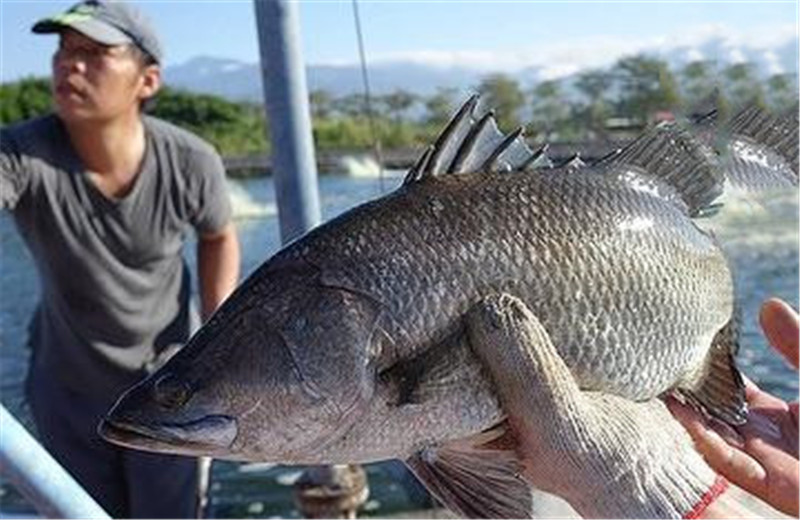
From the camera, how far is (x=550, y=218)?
0.97 meters

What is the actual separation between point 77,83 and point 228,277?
0.55m

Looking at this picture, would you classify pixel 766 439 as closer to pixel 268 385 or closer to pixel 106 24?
pixel 268 385

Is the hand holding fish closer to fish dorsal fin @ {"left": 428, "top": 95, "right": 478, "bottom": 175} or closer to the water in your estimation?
fish dorsal fin @ {"left": 428, "top": 95, "right": 478, "bottom": 175}

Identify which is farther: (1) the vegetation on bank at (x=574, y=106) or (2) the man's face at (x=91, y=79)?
(2) the man's face at (x=91, y=79)

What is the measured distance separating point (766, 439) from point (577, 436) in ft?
1.66

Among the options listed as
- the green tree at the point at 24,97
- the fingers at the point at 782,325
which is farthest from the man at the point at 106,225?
the green tree at the point at 24,97

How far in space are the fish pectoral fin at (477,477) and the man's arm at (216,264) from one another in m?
1.77

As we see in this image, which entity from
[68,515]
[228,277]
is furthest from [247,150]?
[68,515]

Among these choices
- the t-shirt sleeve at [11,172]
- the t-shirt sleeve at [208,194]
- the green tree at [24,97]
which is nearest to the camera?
the t-shirt sleeve at [11,172]

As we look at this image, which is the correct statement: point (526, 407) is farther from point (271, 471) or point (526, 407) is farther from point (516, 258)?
point (271, 471)

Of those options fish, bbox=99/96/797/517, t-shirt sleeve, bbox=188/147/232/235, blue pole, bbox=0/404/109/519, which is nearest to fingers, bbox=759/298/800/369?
fish, bbox=99/96/797/517

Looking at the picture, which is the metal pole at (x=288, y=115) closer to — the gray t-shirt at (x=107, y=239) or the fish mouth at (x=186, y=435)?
the gray t-shirt at (x=107, y=239)

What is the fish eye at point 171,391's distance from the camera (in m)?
0.90

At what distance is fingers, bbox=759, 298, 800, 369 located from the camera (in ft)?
4.69
